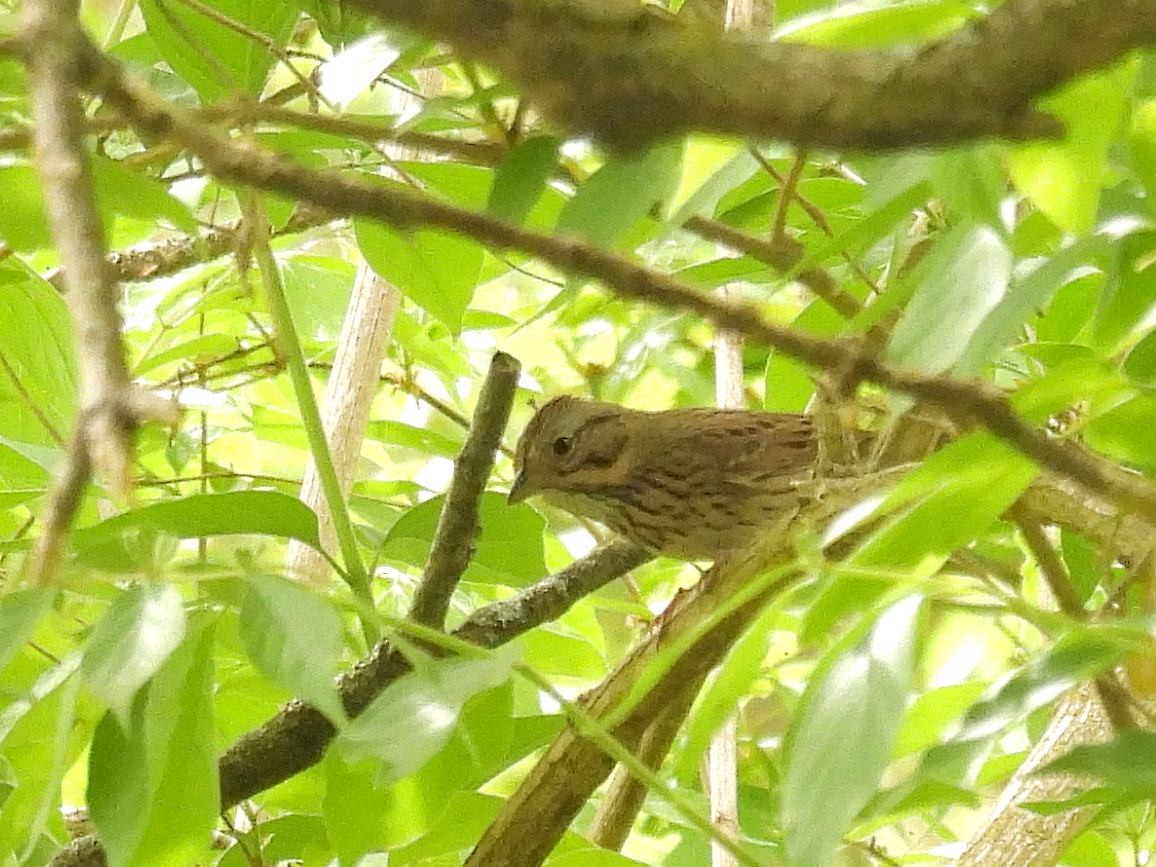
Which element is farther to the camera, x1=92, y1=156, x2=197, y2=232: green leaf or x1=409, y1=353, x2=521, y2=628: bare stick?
x1=409, y1=353, x2=521, y2=628: bare stick

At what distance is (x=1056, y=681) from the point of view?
623mm

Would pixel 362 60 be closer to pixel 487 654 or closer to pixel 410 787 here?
pixel 487 654

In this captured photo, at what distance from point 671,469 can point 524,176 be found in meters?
1.75

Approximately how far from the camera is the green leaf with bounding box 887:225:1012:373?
60 cm

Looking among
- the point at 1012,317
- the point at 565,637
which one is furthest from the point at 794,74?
the point at 565,637

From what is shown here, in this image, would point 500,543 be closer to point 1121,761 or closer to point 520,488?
point 1121,761

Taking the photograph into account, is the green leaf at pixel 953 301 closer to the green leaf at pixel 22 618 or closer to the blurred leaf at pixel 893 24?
the blurred leaf at pixel 893 24

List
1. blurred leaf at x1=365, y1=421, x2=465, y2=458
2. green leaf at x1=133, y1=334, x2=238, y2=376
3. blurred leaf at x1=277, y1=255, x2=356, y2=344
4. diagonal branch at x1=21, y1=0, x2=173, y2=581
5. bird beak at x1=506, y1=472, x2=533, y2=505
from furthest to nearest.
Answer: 1. bird beak at x1=506, y1=472, x2=533, y2=505
2. blurred leaf at x1=277, y1=255, x2=356, y2=344
3. blurred leaf at x1=365, y1=421, x2=465, y2=458
4. green leaf at x1=133, y1=334, x2=238, y2=376
5. diagonal branch at x1=21, y1=0, x2=173, y2=581

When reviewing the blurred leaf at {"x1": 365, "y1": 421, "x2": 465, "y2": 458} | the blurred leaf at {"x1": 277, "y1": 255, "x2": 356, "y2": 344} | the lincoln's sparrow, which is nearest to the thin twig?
the blurred leaf at {"x1": 365, "y1": 421, "x2": 465, "y2": 458}

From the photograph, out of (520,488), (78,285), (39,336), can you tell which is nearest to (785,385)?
(39,336)

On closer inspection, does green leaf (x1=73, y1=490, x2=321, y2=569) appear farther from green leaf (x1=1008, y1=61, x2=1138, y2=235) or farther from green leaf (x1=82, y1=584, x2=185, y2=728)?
green leaf (x1=1008, y1=61, x2=1138, y2=235)

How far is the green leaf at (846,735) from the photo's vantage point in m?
0.58

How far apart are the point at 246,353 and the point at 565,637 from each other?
557mm

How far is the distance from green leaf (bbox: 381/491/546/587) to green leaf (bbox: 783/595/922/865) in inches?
22.6
